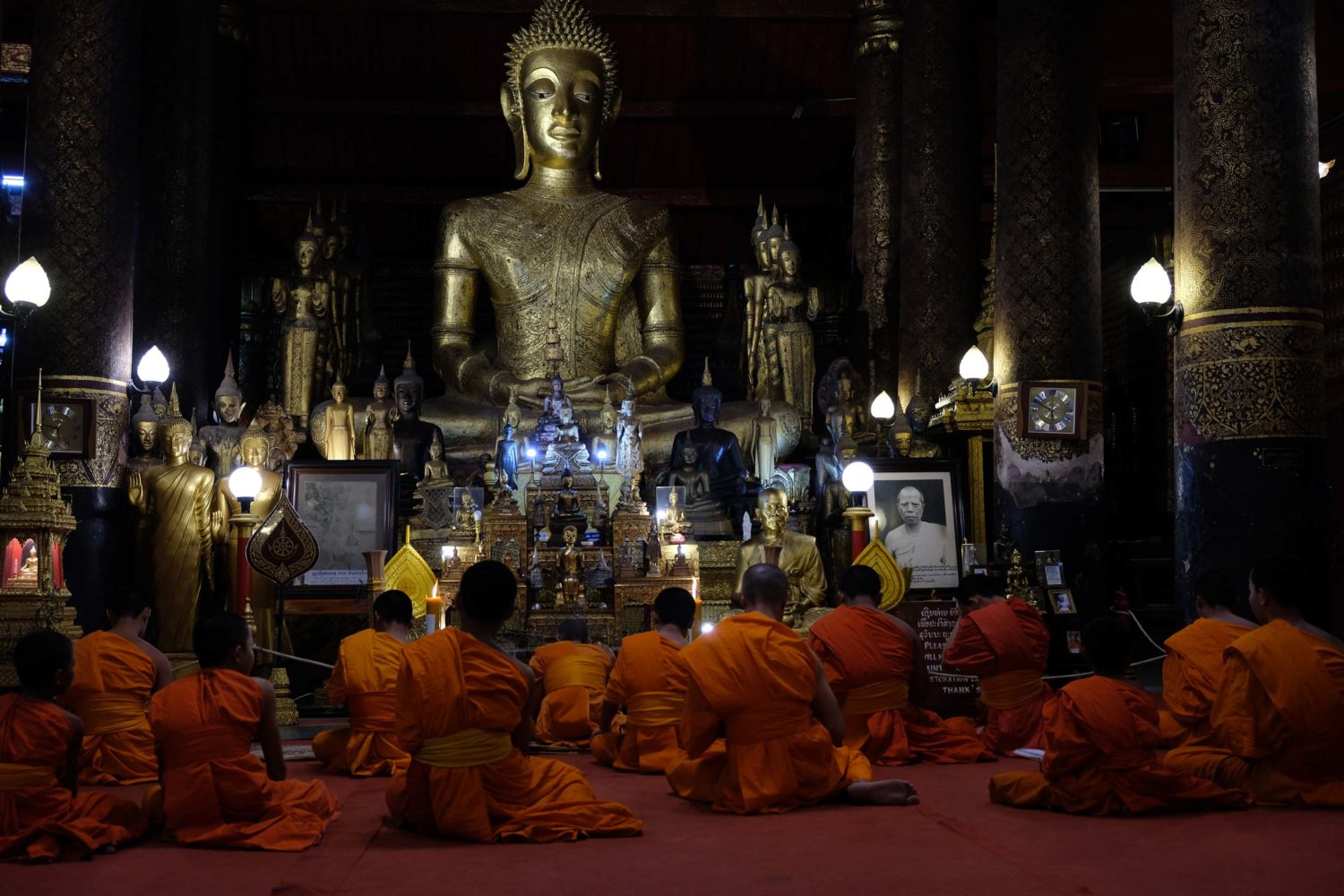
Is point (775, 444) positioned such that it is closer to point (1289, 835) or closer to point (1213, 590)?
point (1213, 590)

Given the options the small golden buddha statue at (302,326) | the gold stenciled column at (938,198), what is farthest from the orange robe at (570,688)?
the small golden buddha statue at (302,326)

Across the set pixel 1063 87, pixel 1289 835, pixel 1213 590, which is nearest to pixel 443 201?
pixel 1063 87

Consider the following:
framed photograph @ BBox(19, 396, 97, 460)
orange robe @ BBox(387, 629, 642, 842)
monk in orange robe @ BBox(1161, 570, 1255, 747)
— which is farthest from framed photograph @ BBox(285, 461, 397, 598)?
monk in orange robe @ BBox(1161, 570, 1255, 747)

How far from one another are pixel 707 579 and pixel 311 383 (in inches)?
169

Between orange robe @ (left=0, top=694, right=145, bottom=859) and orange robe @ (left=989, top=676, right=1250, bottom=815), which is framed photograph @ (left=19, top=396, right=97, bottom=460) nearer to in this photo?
orange robe @ (left=0, top=694, right=145, bottom=859)

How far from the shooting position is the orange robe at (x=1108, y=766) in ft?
16.5

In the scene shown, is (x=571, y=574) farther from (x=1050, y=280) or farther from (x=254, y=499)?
(x=1050, y=280)

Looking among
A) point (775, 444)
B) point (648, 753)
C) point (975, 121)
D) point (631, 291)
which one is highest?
point (975, 121)

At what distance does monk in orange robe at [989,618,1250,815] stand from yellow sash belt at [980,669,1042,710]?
4.86 feet

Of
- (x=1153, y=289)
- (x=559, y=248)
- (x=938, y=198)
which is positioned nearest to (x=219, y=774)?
(x=1153, y=289)

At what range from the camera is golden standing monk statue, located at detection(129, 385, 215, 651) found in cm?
995

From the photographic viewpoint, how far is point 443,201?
652 inches

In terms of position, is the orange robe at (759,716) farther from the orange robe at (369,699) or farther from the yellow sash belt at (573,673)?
the yellow sash belt at (573,673)

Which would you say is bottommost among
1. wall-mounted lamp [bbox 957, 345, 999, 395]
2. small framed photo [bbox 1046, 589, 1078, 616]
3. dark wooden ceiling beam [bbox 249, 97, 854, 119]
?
small framed photo [bbox 1046, 589, 1078, 616]
